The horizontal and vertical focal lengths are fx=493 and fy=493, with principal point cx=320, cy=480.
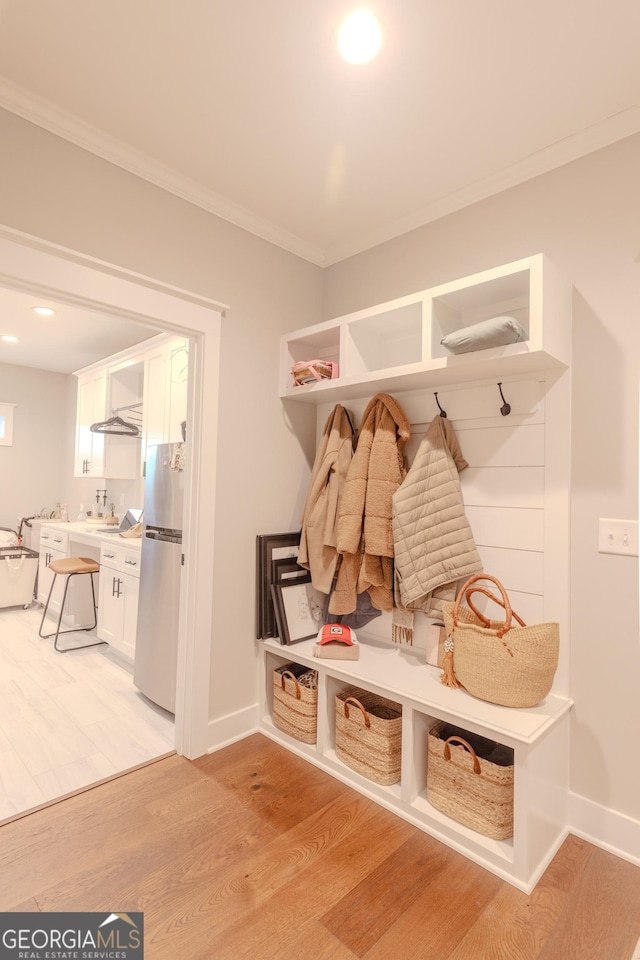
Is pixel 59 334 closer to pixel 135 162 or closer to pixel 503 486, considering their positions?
pixel 135 162

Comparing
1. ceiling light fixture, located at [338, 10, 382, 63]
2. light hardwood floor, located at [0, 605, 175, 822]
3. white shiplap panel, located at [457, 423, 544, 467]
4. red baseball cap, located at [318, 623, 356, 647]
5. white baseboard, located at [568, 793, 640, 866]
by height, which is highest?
ceiling light fixture, located at [338, 10, 382, 63]

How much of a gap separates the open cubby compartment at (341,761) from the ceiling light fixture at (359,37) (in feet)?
7.30

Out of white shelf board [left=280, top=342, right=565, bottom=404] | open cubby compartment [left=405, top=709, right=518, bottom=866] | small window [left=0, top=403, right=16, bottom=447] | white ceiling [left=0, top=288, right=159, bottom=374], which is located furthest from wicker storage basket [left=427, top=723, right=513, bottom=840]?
small window [left=0, top=403, right=16, bottom=447]

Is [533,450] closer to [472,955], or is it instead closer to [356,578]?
[356,578]

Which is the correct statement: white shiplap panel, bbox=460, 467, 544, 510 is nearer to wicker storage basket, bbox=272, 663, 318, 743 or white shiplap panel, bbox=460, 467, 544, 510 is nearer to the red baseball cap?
the red baseball cap

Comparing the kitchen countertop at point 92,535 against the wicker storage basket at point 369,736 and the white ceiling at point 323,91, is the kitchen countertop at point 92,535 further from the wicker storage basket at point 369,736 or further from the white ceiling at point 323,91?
the white ceiling at point 323,91

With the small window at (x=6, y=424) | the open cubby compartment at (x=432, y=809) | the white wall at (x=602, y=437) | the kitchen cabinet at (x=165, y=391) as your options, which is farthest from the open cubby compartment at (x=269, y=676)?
the small window at (x=6, y=424)

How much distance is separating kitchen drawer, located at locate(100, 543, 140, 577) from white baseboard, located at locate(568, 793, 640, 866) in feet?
8.94

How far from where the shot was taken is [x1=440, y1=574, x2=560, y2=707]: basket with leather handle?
171 centimetres

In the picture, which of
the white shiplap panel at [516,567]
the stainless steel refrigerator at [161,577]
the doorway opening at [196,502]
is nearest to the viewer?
the white shiplap panel at [516,567]

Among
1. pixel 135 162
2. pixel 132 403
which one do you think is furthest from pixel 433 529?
pixel 132 403

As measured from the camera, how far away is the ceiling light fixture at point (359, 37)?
1.42m

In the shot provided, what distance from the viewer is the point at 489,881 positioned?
1583 millimetres

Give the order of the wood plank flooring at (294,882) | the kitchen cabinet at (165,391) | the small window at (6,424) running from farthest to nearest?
the small window at (6,424) → the kitchen cabinet at (165,391) → the wood plank flooring at (294,882)
